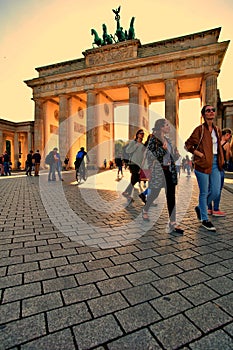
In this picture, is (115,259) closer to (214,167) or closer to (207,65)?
(214,167)

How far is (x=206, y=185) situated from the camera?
394 cm

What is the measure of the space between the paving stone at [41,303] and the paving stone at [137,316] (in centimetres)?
53

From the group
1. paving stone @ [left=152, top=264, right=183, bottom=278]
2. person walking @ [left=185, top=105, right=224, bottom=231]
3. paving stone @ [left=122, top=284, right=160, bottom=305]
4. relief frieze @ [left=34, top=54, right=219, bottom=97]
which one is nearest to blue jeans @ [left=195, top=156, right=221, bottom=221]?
person walking @ [left=185, top=105, right=224, bottom=231]

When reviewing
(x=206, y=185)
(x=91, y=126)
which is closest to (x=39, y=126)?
(x=91, y=126)

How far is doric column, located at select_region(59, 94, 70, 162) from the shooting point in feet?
105

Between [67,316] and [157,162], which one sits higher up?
[157,162]

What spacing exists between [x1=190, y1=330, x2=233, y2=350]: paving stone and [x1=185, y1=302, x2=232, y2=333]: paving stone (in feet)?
0.19

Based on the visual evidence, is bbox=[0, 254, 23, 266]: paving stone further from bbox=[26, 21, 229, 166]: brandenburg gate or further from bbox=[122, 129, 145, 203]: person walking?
bbox=[26, 21, 229, 166]: brandenburg gate

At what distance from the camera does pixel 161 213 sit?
5.22 meters

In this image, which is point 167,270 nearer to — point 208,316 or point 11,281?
point 208,316

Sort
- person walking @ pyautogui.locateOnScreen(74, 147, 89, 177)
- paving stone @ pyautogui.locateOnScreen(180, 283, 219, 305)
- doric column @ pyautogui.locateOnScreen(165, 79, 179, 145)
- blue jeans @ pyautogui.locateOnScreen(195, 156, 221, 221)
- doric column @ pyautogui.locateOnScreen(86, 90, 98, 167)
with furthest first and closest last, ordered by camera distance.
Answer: doric column @ pyautogui.locateOnScreen(86, 90, 98, 167) → doric column @ pyautogui.locateOnScreen(165, 79, 179, 145) → person walking @ pyautogui.locateOnScreen(74, 147, 89, 177) → blue jeans @ pyautogui.locateOnScreen(195, 156, 221, 221) → paving stone @ pyautogui.locateOnScreen(180, 283, 219, 305)

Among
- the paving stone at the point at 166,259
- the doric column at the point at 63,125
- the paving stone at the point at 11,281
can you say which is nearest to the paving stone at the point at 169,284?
the paving stone at the point at 166,259

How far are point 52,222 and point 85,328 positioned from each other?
3.09 metres

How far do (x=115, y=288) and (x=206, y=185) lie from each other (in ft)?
8.76
